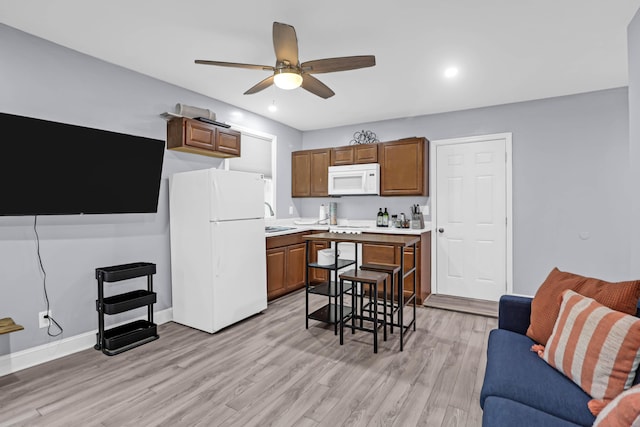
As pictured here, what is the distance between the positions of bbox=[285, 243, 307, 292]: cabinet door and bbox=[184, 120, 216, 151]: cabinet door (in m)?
1.82

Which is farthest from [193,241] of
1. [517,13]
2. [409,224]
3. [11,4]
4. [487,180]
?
[487,180]

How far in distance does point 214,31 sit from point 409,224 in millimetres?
3524

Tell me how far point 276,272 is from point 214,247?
129cm

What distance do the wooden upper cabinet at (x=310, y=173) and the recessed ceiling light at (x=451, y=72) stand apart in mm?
2296

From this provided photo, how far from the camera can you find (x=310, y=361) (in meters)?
2.76

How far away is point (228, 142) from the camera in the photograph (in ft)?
13.0

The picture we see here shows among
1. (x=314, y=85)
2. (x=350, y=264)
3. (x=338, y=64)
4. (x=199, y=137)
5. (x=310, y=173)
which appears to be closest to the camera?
(x=338, y=64)

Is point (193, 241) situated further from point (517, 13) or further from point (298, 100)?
point (517, 13)

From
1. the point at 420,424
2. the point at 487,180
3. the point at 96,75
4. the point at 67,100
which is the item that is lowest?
the point at 420,424

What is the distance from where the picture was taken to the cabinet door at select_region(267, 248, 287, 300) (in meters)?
4.28

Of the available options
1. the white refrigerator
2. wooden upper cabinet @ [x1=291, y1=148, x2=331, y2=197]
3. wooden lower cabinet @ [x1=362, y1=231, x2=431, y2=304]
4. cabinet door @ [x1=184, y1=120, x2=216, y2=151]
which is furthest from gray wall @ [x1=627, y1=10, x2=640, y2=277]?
cabinet door @ [x1=184, y1=120, x2=216, y2=151]

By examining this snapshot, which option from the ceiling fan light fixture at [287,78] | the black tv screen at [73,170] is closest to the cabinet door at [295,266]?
the black tv screen at [73,170]

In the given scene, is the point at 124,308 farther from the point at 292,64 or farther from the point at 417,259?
the point at 417,259

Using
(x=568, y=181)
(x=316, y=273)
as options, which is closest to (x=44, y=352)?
(x=316, y=273)
